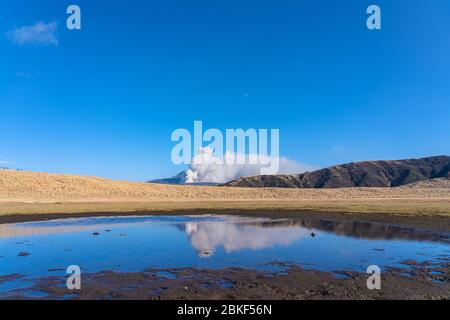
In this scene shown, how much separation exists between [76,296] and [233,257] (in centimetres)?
912

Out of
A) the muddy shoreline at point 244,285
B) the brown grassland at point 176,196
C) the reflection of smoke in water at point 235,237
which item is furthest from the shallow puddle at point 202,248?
the brown grassland at point 176,196

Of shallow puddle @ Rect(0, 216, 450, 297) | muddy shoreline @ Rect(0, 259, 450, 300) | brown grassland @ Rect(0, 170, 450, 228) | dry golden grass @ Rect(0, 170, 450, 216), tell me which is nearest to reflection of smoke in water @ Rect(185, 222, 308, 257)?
shallow puddle @ Rect(0, 216, 450, 297)

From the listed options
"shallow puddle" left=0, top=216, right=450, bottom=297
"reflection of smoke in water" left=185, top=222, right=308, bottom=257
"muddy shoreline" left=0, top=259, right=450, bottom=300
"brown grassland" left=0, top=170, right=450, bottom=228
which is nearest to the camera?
"muddy shoreline" left=0, top=259, right=450, bottom=300

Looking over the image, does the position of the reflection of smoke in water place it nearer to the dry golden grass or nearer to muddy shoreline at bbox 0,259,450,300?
muddy shoreline at bbox 0,259,450,300

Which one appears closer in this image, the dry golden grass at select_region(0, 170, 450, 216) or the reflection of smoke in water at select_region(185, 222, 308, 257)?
the reflection of smoke in water at select_region(185, 222, 308, 257)

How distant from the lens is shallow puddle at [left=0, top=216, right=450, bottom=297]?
17.6 m

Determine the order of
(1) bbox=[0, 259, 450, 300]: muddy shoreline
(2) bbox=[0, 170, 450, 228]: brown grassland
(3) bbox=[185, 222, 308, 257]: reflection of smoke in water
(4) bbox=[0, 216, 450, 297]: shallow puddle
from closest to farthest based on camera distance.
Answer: (1) bbox=[0, 259, 450, 300]: muddy shoreline < (4) bbox=[0, 216, 450, 297]: shallow puddle < (3) bbox=[185, 222, 308, 257]: reflection of smoke in water < (2) bbox=[0, 170, 450, 228]: brown grassland

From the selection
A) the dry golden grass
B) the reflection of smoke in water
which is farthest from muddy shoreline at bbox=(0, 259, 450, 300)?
the dry golden grass

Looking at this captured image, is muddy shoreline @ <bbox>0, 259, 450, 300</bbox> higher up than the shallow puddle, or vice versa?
muddy shoreline @ <bbox>0, 259, 450, 300</bbox>

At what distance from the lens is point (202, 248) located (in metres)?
22.6

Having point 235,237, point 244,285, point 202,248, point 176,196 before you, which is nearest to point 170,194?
point 176,196

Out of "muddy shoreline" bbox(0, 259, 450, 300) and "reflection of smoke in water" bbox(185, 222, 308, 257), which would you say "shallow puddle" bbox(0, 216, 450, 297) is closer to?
"reflection of smoke in water" bbox(185, 222, 308, 257)

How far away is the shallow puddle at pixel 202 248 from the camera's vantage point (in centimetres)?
1759

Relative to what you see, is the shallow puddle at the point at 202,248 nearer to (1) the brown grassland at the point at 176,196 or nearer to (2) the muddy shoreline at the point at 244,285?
(2) the muddy shoreline at the point at 244,285
